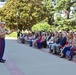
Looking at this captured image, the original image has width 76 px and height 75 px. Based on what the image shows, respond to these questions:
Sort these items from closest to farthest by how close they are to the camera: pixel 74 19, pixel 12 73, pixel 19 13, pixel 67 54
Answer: pixel 12 73 < pixel 67 54 < pixel 74 19 < pixel 19 13

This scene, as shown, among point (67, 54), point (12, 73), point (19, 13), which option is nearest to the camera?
point (12, 73)

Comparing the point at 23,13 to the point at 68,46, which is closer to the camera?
the point at 68,46

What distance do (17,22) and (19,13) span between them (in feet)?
5.44

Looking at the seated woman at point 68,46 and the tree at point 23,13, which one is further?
the tree at point 23,13

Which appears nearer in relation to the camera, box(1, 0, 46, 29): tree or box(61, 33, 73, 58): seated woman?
box(61, 33, 73, 58): seated woman

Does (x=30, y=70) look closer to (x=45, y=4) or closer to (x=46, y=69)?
(x=46, y=69)

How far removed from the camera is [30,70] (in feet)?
33.9

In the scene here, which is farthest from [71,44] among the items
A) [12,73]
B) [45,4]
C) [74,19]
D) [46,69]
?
[45,4]

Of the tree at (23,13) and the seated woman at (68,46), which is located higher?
the tree at (23,13)

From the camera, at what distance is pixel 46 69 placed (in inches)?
414

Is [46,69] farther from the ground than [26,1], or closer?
closer

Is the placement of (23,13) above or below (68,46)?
above

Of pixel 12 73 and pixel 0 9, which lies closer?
pixel 12 73

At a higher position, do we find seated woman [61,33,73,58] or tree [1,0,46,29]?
tree [1,0,46,29]
